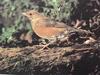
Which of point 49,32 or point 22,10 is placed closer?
point 49,32

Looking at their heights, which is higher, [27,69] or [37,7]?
[37,7]

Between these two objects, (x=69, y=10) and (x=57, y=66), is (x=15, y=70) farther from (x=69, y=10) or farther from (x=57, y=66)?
(x=69, y=10)

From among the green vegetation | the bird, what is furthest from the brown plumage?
the green vegetation

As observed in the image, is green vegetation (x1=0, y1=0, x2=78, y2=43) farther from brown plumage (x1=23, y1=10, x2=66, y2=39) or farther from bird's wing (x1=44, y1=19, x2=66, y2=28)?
bird's wing (x1=44, y1=19, x2=66, y2=28)

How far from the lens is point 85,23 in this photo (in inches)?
243

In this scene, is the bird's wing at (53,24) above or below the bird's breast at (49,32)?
above

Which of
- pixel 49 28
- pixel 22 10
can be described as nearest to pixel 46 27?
pixel 49 28

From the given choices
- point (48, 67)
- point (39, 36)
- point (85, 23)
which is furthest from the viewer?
point (85, 23)

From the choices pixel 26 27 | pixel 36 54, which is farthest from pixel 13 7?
pixel 36 54

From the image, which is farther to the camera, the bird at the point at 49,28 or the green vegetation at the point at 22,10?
the green vegetation at the point at 22,10

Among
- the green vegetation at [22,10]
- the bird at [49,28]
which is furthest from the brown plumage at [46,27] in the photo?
the green vegetation at [22,10]

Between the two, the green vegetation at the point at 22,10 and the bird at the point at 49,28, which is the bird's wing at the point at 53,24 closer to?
the bird at the point at 49,28

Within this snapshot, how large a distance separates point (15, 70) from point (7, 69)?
106 millimetres

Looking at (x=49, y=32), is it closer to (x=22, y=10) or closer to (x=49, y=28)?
(x=49, y=28)
